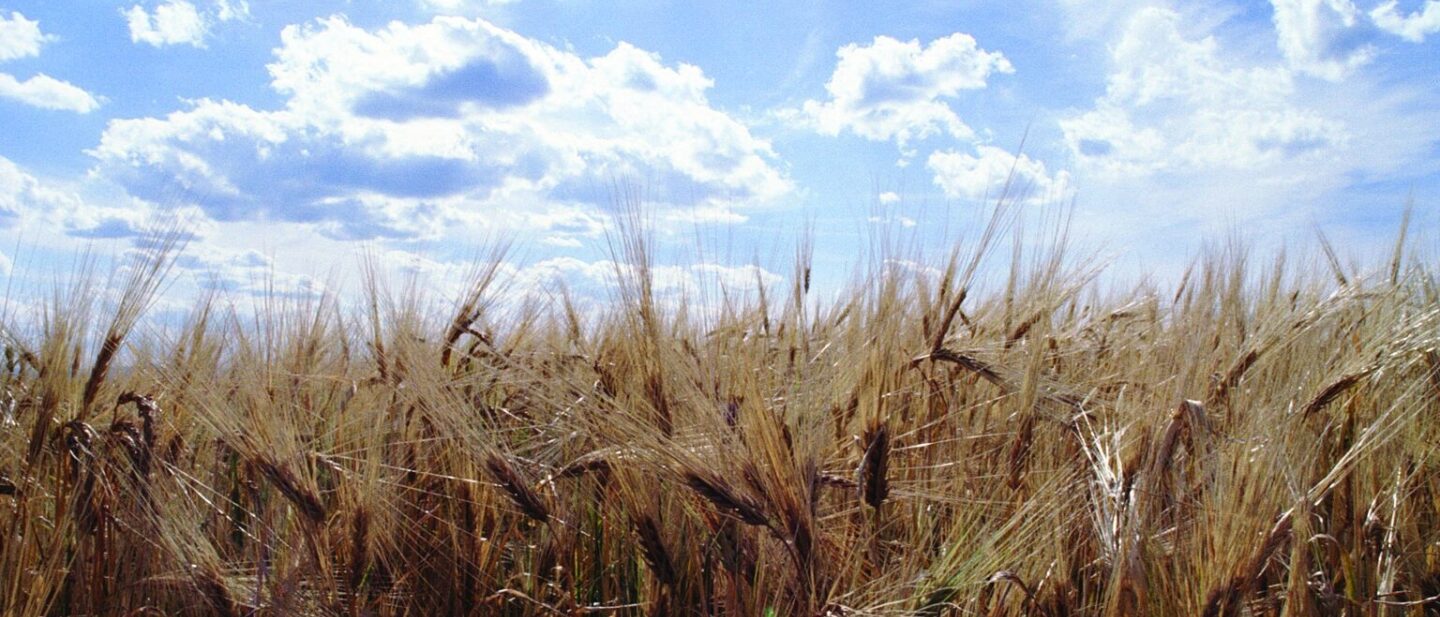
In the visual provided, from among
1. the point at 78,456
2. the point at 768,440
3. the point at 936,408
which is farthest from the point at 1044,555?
the point at 78,456

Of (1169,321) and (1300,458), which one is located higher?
(1169,321)

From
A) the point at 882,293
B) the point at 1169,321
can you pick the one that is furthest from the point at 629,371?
the point at 1169,321

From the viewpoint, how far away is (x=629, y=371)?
2561 mm

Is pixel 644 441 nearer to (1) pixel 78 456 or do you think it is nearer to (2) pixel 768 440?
(2) pixel 768 440

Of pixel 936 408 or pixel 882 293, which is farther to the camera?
pixel 936 408

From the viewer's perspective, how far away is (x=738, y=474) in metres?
1.52

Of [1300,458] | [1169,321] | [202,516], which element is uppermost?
[1169,321]

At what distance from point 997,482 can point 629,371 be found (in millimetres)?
978

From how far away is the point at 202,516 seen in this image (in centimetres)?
216

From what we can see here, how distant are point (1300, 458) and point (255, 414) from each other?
2.23 metres

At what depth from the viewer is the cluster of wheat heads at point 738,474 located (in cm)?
162

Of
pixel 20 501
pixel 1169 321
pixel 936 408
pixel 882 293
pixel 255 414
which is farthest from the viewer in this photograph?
pixel 1169 321

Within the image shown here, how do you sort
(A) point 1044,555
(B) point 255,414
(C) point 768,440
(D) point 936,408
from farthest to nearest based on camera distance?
(D) point 936,408 → (B) point 255,414 → (A) point 1044,555 → (C) point 768,440

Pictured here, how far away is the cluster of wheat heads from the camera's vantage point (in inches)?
63.9
